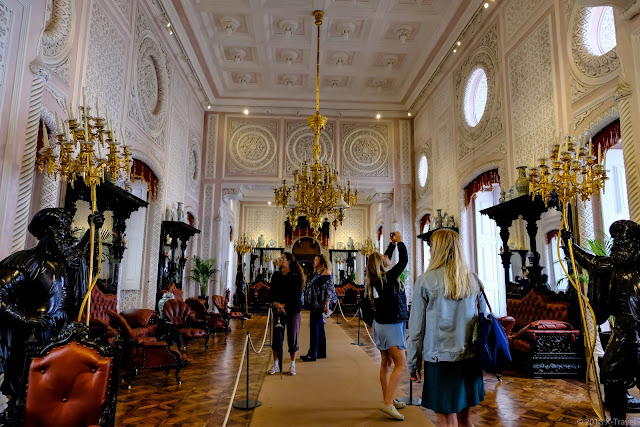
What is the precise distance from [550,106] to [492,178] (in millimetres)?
2425

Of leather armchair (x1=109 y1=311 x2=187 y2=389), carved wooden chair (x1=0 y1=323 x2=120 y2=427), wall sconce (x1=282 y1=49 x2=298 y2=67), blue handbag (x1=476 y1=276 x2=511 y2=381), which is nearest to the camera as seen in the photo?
carved wooden chair (x1=0 y1=323 x2=120 y2=427)

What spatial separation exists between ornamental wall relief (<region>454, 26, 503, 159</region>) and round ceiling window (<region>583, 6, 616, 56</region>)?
2338 millimetres

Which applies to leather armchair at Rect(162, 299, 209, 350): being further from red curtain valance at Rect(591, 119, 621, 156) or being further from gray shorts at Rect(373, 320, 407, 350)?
red curtain valance at Rect(591, 119, 621, 156)

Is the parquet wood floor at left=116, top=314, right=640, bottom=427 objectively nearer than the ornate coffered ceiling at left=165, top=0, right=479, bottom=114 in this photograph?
Yes

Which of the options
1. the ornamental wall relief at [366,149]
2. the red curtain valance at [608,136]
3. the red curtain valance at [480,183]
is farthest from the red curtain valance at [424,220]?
the red curtain valance at [608,136]

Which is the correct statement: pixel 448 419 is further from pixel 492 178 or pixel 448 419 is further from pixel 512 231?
pixel 512 231

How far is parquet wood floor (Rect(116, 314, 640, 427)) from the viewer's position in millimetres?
3605

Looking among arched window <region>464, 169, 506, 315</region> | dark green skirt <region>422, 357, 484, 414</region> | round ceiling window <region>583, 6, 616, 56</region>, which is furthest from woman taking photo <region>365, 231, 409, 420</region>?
arched window <region>464, 169, 506, 315</region>

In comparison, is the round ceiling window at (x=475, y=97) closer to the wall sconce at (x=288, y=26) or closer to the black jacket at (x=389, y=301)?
the wall sconce at (x=288, y=26)

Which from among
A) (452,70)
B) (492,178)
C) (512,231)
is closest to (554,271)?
(512,231)

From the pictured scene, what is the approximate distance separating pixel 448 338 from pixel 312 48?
1023cm

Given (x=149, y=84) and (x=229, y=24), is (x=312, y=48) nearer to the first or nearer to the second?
(x=229, y=24)

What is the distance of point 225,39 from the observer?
421 inches

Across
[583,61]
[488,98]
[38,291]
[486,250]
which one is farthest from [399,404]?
[486,250]
